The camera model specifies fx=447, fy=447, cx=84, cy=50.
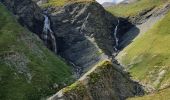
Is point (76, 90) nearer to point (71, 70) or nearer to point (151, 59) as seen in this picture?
point (71, 70)

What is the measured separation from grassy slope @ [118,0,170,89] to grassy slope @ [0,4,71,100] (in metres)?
28.2

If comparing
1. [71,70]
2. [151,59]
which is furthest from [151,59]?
[71,70]

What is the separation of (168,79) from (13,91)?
53898 mm

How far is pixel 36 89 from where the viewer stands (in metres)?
129

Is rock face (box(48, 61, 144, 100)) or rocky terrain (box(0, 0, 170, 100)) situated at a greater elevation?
rock face (box(48, 61, 144, 100))

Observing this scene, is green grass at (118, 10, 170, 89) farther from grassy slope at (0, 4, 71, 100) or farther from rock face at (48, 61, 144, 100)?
grassy slope at (0, 4, 71, 100)

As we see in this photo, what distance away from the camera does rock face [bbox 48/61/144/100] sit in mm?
111562

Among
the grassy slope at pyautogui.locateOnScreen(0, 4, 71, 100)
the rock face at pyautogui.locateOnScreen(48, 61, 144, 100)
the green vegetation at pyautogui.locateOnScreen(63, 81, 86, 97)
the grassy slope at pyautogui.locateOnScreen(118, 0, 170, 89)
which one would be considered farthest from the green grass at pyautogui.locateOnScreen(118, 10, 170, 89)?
the green vegetation at pyautogui.locateOnScreen(63, 81, 86, 97)

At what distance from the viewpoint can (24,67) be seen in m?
139

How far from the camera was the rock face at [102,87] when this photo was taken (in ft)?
366

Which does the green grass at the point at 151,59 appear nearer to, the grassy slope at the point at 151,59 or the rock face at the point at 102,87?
the grassy slope at the point at 151,59

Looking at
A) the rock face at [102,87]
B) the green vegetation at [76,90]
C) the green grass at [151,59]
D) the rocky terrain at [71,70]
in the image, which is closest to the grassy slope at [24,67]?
the rocky terrain at [71,70]

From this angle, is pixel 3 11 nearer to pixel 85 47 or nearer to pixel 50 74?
pixel 85 47

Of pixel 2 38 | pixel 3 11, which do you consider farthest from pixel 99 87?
pixel 3 11
